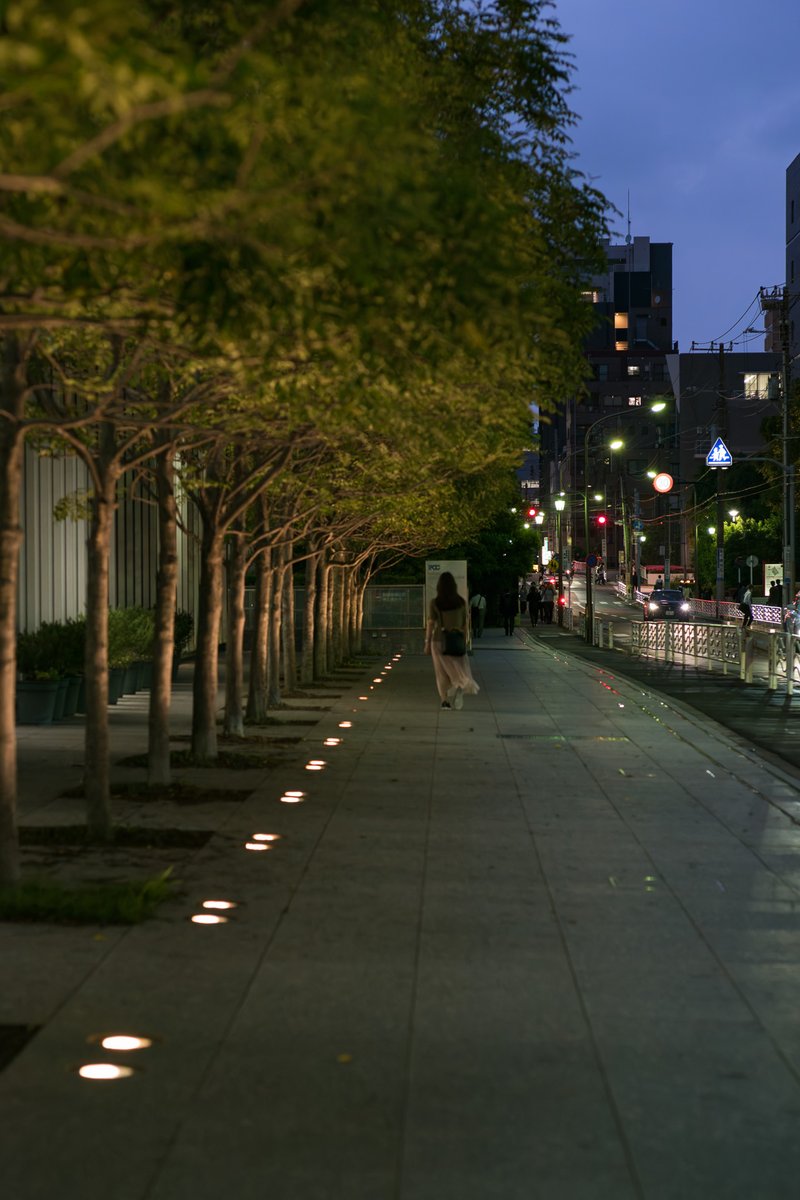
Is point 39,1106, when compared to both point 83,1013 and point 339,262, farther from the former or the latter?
point 339,262

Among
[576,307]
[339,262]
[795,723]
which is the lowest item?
[795,723]

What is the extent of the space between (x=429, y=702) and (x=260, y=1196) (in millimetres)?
22851

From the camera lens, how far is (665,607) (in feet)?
287

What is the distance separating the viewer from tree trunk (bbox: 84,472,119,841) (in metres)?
11.4

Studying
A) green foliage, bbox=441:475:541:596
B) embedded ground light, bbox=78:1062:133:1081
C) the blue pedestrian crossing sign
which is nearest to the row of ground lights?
embedded ground light, bbox=78:1062:133:1081

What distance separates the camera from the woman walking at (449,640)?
78.0 ft

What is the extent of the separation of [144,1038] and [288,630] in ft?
72.6

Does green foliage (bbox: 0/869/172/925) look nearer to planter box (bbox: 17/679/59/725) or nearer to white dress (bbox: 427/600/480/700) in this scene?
planter box (bbox: 17/679/59/725)

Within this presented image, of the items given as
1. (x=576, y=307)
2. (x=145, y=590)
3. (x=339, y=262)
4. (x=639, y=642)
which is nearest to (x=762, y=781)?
(x=576, y=307)

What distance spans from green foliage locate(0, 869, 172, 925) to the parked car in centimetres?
7594

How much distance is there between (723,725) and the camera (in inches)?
953

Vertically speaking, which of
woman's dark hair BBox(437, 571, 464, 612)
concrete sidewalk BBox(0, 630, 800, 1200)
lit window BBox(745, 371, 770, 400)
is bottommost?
concrete sidewalk BBox(0, 630, 800, 1200)

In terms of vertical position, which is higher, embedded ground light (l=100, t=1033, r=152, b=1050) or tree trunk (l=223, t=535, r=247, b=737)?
tree trunk (l=223, t=535, r=247, b=737)

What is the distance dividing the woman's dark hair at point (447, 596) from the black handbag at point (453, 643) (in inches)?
19.5
